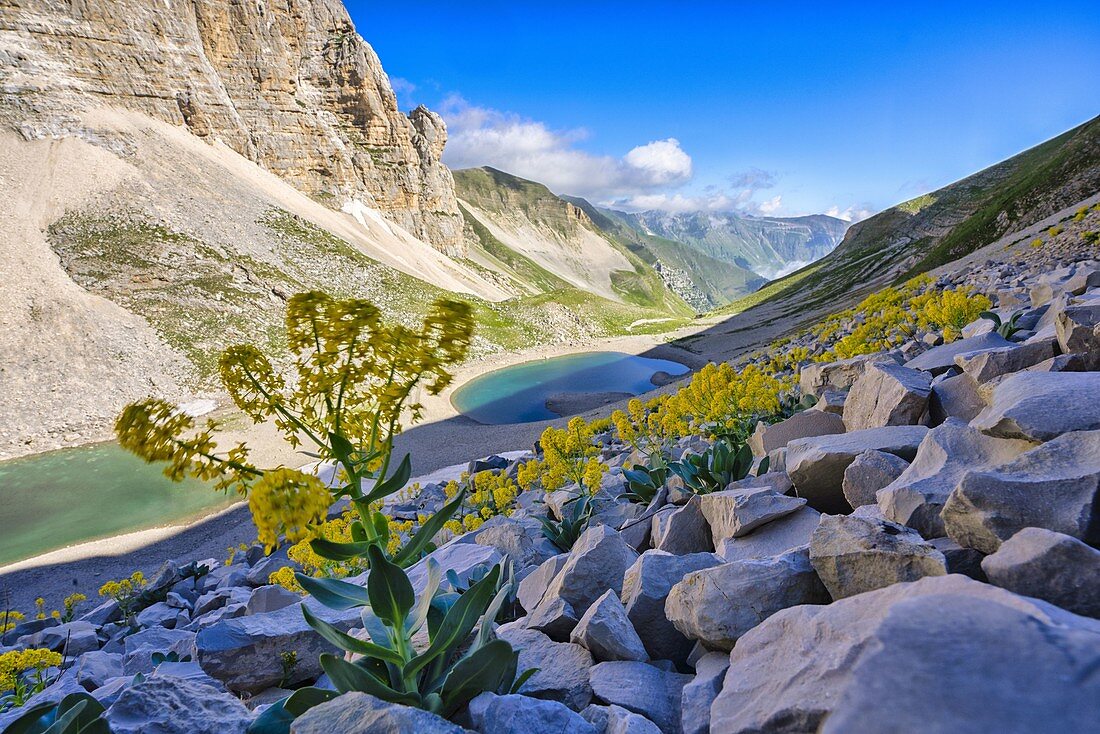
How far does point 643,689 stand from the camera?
2537 millimetres

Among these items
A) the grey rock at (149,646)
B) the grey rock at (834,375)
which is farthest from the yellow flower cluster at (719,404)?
the grey rock at (149,646)

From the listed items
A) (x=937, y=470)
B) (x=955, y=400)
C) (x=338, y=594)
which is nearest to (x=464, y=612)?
(x=338, y=594)

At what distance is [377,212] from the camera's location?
10931 cm

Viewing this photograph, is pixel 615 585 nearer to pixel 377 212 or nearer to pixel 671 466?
pixel 671 466

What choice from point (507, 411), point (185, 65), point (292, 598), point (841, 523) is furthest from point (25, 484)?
point (185, 65)

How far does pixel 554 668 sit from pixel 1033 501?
2.43 meters

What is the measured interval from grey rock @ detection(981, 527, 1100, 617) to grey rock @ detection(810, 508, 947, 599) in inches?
10.2

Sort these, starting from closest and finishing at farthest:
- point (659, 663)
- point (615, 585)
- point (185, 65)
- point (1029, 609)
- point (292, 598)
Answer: point (1029, 609), point (659, 663), point (615, 585), point (292, 598), point (185, 65)

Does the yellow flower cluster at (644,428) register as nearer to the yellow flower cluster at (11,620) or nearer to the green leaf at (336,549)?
the green leaf at (336,549)

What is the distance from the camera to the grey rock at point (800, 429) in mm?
5875

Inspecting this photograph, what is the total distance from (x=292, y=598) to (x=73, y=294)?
5267 centimetres

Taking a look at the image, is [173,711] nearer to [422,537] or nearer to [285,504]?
[285,504]

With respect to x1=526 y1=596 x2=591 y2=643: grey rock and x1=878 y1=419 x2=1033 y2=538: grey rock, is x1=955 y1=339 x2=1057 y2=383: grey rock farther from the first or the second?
x1=526 y1=596 x2=591 y2=643: grey rock

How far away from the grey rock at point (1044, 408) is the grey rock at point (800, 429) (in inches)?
102
